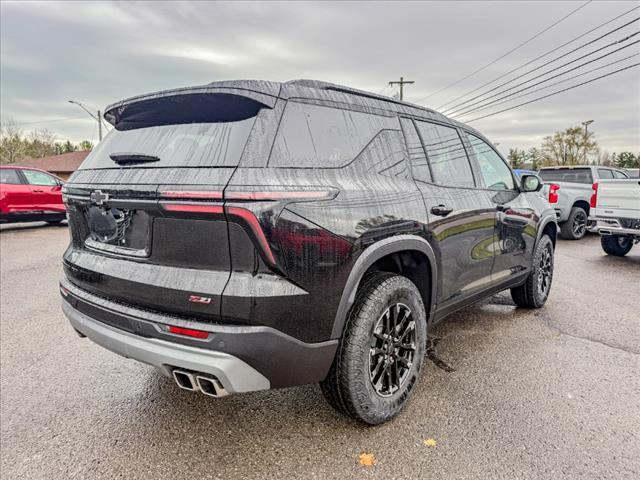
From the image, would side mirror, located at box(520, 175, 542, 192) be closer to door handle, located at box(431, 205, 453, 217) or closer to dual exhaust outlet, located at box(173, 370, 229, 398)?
door handle, located at box(431, 205, 453, 217)

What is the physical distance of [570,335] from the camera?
381 centimetres

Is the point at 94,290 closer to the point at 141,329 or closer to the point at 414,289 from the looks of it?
the point at 141,329

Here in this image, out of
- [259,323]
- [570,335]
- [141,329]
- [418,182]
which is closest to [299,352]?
[259,323]

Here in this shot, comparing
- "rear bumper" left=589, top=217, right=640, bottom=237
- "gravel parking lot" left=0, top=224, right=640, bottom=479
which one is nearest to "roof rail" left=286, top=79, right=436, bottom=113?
"gravel parking lot" left=0, top=224, right=640, bottom=479

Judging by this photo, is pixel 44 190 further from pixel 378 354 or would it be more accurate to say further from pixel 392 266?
pixel 378 354

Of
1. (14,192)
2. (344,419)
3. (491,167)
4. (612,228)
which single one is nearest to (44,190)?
(14,192)

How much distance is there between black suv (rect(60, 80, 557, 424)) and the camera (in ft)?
5.90

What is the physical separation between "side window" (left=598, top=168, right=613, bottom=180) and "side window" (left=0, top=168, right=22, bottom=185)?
14.2 m

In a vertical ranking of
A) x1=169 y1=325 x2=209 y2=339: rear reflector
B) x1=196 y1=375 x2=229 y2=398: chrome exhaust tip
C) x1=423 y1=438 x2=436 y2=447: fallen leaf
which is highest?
x1=169 y1=325 x2=209 y2=339: rear reflector

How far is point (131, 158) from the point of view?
2.16m

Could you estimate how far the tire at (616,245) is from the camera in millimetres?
7703

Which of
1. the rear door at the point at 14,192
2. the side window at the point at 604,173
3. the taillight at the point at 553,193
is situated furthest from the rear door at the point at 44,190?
the side window at the point at 604,173

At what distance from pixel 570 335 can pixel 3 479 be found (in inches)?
165

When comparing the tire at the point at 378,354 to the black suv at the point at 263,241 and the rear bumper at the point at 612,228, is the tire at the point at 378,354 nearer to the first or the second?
the black suv at the point at 263,241
